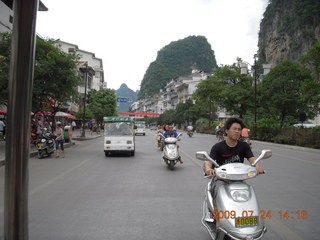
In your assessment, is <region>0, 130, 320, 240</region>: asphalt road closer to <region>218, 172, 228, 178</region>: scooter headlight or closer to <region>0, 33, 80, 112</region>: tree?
<region>218, 172, 228, 178</region>: scooter headlight

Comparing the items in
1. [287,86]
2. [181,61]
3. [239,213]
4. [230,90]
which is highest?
[181,61]

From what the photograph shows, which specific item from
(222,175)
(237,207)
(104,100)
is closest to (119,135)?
(222,175)

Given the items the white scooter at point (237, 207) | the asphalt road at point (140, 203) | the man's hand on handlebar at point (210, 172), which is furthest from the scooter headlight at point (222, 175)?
the asphalt road at point (140, 203)

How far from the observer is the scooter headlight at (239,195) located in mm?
3394

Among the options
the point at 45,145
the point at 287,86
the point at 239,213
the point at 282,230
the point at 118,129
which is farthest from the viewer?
the point at 287,86

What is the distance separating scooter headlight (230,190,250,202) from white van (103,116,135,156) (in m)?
13.0

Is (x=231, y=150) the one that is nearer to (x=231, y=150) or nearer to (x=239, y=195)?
(x=231, y=150)

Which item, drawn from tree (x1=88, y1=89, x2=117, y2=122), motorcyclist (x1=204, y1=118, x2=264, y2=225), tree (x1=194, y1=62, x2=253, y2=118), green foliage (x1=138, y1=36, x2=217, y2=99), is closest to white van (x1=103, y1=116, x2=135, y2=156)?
motorcyclist (x1=204, y1=118, x2=264, y2=225)

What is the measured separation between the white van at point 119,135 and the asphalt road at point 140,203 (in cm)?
488

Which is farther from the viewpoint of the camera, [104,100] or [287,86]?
[104,100]

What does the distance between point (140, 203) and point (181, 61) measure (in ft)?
522

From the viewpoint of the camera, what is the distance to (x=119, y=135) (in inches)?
645

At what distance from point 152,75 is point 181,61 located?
16.3m

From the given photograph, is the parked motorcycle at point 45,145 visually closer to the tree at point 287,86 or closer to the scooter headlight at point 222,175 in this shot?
the scooter headlight at point 222,175
